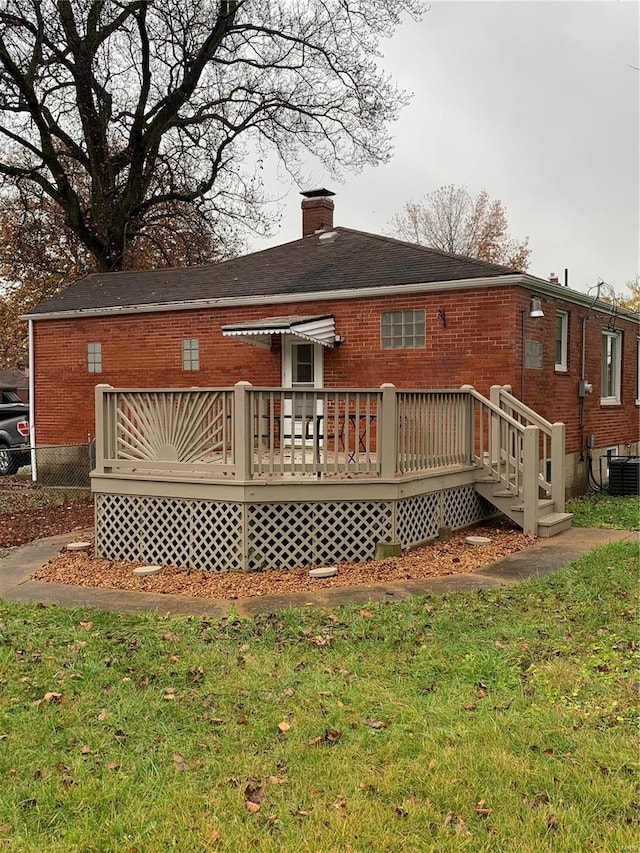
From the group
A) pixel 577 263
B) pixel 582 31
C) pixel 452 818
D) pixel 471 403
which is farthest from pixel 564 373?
pixel 577 263

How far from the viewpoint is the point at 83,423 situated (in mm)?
15609

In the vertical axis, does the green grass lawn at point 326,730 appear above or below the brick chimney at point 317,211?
below

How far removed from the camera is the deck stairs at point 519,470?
360 inches

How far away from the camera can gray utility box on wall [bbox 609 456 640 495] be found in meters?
12.7

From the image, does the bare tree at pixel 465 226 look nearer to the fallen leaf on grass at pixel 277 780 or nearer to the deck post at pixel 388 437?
the deck post at pixel 388 437

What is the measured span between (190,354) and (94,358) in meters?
2.61

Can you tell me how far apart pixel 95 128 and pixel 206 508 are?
1860 centimetres

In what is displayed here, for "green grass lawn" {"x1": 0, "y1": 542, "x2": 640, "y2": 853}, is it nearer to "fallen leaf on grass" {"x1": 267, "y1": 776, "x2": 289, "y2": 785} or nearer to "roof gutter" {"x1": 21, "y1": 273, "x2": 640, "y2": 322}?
"fallen leaf on grass" {"x1": 267, "y1": 776, "x2": 289, "y2": 785}

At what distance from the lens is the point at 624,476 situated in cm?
1285

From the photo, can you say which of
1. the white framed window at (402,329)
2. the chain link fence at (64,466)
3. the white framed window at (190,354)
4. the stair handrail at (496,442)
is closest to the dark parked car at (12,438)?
the chain link fence at (64,466)

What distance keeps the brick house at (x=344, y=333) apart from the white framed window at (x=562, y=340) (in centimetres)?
3

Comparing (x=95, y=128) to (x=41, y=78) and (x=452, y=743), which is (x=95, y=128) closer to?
(x=41, y=78)

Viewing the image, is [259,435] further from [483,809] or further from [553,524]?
[483,809]

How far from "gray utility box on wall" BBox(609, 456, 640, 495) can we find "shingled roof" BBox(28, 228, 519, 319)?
4.38 metres
